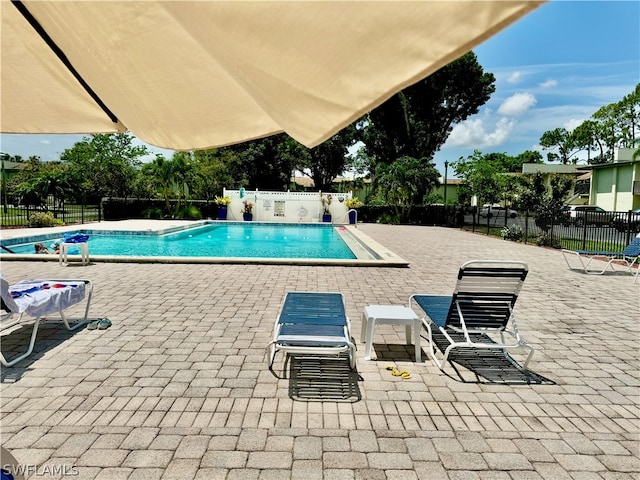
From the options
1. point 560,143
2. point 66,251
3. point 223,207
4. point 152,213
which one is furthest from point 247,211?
point 560,143

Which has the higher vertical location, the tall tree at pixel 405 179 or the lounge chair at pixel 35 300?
the tall tree at pixel 405 179

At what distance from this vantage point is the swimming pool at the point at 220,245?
1059 centimetres

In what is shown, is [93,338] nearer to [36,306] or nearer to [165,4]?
[36,306]

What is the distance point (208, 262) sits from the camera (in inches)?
386

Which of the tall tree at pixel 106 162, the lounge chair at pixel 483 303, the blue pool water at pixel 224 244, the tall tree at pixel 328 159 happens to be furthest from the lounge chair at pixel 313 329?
the tall tree at pixel 328 159

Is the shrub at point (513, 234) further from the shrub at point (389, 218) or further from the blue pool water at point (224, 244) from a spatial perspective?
the shrub at point (389, 218)

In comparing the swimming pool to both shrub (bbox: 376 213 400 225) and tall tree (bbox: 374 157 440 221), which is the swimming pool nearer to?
tall tree (bbox: 374 157 440 221)

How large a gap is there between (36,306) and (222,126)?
3.04m

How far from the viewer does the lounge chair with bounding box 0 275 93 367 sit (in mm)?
3764

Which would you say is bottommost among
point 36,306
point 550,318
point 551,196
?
point 550,318

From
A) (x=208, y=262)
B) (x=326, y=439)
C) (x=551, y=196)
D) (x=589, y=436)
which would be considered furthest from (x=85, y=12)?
(x=551, y=196)

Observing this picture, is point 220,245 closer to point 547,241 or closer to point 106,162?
point 547,241

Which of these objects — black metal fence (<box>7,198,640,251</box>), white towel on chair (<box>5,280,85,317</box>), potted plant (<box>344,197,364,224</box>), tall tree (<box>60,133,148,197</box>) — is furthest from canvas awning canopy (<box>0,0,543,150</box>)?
tall tree (<box>60,133,148,197</box>)

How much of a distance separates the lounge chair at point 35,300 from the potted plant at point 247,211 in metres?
21.7
